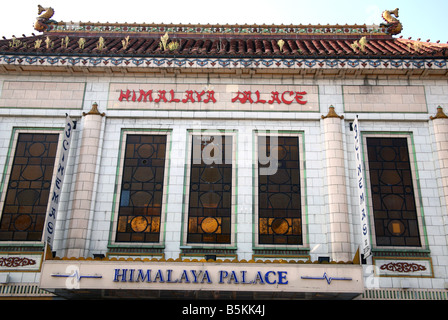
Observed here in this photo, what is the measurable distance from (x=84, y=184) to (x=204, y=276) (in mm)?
5273

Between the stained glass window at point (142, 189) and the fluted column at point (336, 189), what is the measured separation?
550cm

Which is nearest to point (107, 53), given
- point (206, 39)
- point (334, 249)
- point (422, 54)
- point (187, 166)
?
point (187, 166)

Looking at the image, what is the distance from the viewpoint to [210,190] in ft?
44.3

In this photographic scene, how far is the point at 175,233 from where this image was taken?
505 inches

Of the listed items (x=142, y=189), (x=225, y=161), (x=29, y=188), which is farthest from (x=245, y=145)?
(x=29, y=188)

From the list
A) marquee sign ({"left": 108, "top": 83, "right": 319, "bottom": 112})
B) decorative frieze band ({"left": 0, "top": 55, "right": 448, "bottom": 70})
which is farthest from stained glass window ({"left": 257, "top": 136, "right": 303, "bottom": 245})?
decorative frieze band ({"left": 0, "top": 55, "right": 448, "bottom": 70})

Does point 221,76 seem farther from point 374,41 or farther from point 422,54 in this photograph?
point 374,41

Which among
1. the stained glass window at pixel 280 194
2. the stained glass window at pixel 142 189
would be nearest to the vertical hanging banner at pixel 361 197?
the stained glass window at pixel 280 194

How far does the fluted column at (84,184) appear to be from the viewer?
12494 millimetres

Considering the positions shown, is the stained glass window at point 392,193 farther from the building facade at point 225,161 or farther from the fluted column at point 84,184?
the fluted column at point 84,184

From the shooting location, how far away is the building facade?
12531 mm

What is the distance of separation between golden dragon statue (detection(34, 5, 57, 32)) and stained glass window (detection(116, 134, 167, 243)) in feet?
31.3

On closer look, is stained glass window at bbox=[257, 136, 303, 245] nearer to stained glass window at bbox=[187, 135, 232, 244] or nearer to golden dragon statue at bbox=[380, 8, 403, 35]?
stained glass window at bbox=[187, 135, 232, 244]

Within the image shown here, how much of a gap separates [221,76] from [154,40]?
572 centimetres
